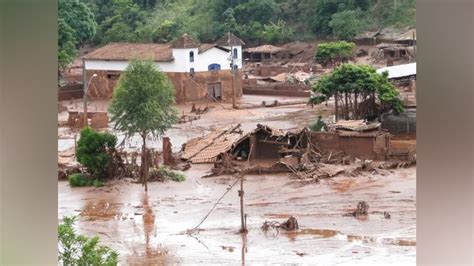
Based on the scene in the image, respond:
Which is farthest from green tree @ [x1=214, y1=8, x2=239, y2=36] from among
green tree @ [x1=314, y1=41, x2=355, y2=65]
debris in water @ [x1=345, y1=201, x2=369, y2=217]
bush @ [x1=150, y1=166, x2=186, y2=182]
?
debris in water @ [x1=345, y1=201, x2=369, y2=217]

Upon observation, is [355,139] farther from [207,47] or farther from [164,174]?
[207,47]

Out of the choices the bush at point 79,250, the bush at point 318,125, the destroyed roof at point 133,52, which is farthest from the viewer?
the bush at point 318,125

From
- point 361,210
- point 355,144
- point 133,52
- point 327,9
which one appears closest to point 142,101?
point 133,52

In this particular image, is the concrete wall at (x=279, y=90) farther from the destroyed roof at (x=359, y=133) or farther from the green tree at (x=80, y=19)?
the green tree at (x=80, y=19)

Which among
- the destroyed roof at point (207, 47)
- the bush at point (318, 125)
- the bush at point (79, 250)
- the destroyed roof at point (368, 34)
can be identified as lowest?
the bush at point (79, 250)

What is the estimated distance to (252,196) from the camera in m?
2.92

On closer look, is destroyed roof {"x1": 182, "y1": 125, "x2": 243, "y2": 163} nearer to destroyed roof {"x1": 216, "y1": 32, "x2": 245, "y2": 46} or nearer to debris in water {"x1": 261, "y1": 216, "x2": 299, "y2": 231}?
debris in water {"x1": 261, "y1": 216, "x2": 299, "y2": 231}

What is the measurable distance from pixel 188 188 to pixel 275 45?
1.01 metres

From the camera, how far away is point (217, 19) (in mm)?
1484

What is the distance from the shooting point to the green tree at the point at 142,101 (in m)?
1.78

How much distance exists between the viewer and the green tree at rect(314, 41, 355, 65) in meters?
1.88

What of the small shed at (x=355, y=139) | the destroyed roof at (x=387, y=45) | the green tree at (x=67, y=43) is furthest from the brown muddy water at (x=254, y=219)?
the green tree at (x=67, y=43)
